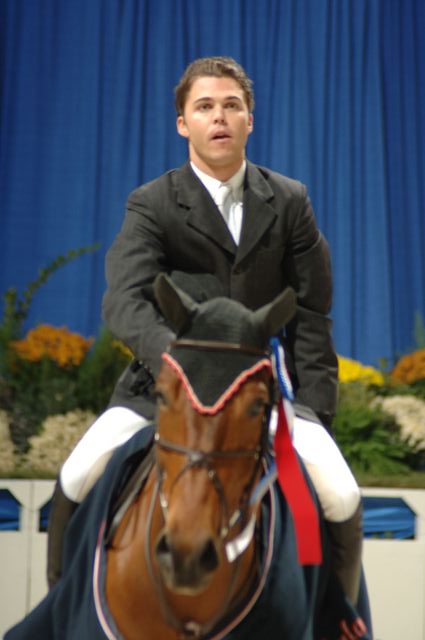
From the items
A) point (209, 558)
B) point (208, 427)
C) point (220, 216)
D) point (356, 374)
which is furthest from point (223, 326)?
point (356, 374)

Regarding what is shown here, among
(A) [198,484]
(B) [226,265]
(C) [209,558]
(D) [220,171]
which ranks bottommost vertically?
(C) [209,558]

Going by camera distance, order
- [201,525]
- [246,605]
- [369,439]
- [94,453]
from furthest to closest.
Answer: [369,439] < [94,453] < [246,605] < [201,525]

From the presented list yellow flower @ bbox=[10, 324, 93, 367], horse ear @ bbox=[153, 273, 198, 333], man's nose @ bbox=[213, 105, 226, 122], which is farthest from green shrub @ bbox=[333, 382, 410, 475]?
horse ear @ bbox=[153, 273, 198, 333]

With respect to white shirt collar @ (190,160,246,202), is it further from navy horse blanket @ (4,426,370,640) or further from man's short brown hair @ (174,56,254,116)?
navy horse blanket @ (4,426,370,640)

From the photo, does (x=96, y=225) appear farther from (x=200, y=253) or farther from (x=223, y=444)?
(x=223, y=444)

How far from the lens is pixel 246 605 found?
1.99 metres

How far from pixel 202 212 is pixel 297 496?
2.59 ft

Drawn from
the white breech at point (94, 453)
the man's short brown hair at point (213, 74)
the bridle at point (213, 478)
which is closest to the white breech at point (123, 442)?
the white breech at point (94, 453)

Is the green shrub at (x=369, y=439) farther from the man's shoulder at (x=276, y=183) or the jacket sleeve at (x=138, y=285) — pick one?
the jacket sleeve at (x=138, y=285)

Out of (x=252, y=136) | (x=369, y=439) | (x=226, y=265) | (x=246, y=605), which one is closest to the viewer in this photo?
(x=246, y=605)

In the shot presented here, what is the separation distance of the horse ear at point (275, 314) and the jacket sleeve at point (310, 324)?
0.65 m

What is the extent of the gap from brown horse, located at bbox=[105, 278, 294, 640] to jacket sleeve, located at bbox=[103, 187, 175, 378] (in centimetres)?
23

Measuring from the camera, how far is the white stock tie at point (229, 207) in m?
2.59

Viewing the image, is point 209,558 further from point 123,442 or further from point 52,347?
point 52,347
